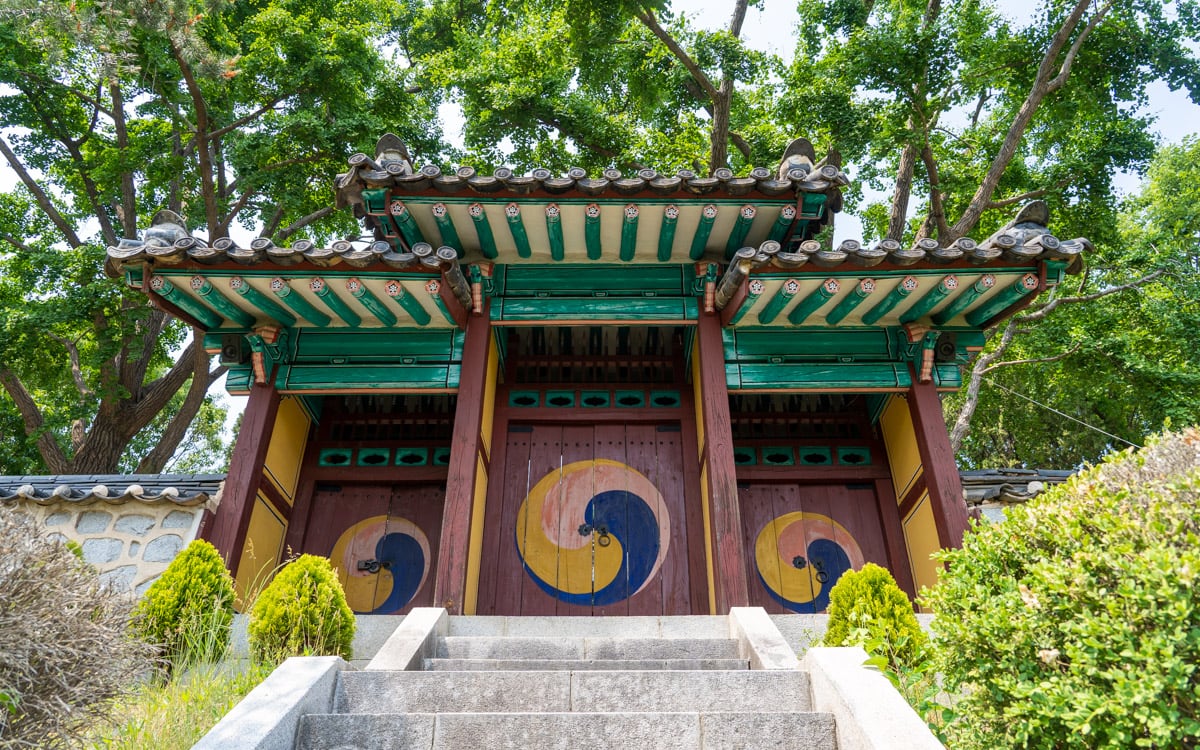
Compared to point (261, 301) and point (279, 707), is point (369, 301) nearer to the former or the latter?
point (261, 301)

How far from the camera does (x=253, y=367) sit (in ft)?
20.7

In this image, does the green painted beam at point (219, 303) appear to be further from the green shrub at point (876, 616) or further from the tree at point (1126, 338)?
the tree at point (1126, 338)

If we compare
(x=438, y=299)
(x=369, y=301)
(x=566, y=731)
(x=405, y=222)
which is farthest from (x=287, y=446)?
(x=566, y=731)

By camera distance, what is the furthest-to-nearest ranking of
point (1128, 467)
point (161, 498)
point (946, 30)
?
point (946, 30) < point (161, 498) < point (1128, 467)

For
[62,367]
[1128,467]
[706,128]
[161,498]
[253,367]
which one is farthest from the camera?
[706,128]

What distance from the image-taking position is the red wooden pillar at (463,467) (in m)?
5.19

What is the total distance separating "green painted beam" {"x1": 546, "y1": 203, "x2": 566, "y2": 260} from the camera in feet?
20.3

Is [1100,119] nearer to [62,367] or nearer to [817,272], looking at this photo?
[817,272]

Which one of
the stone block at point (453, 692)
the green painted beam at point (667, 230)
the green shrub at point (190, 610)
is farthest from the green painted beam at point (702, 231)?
the green shrub at point (190, 610)

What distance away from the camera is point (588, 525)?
22.7 feet

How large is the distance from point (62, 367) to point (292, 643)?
1060 centimetres

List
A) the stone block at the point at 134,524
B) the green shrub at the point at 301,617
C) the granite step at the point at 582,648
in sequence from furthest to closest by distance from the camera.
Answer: the stone block at the point at 134,524, the granite step at the point at 582,648, the green shrub at the point at 301,617

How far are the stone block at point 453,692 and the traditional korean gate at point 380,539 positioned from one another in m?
3.58

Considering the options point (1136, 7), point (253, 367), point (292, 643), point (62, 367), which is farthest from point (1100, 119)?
point (62, 367)
